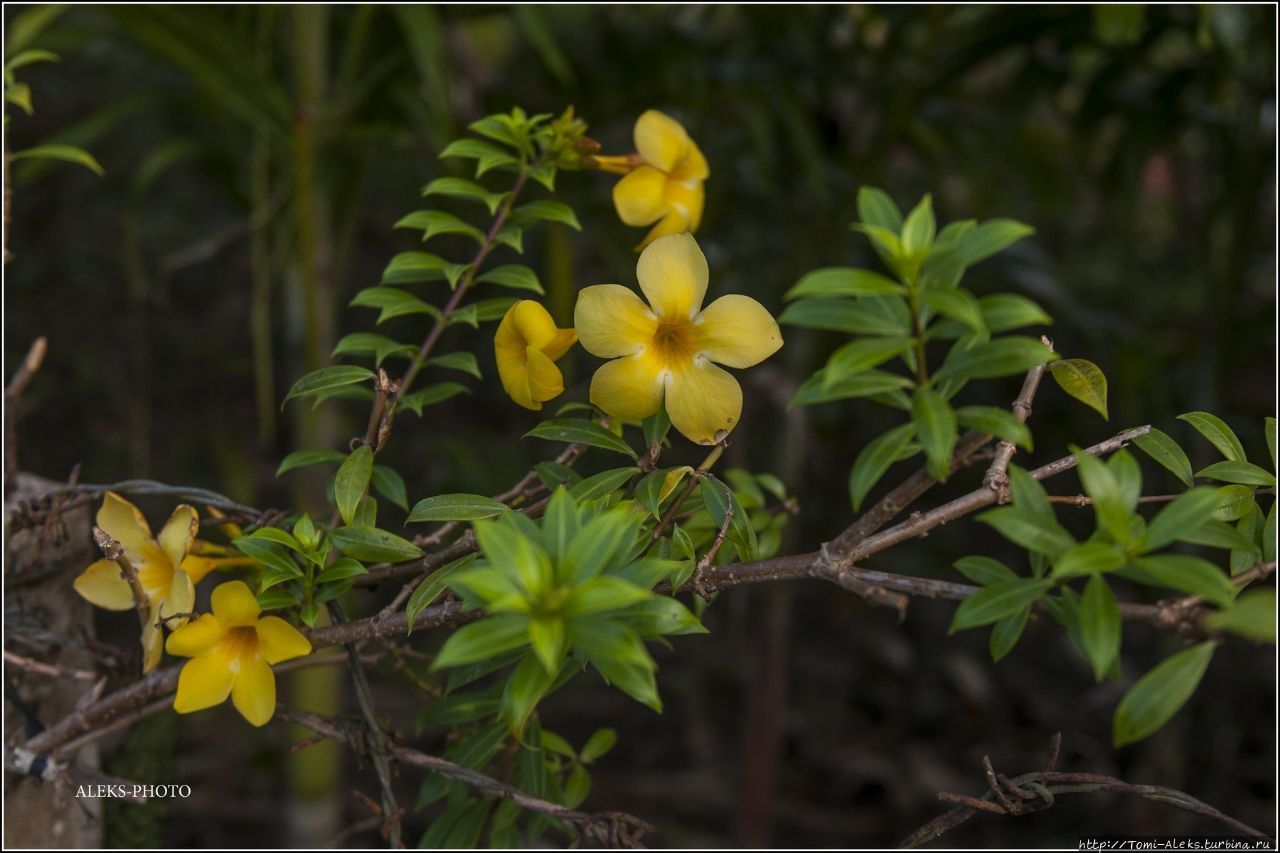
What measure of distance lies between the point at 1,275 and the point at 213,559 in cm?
27

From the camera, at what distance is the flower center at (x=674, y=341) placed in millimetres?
416

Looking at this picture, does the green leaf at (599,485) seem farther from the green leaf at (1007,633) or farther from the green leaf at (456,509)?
the green leaf at (1007,633)

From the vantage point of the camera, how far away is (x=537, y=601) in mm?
342

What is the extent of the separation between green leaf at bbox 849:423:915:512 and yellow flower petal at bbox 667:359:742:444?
0.21 feet

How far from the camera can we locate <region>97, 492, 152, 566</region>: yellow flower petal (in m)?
0.51

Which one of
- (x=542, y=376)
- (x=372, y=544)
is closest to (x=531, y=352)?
(x=542, y=376)

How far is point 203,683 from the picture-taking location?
1.47 ft

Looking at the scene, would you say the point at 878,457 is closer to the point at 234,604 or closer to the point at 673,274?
the point at 673,274

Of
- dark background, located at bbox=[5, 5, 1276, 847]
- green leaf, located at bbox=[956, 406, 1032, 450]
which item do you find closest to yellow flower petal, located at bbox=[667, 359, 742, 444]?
green leaf, located at bbox=[956, 406, 1032, 450]

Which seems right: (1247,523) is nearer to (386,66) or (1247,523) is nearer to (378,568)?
(378,568)

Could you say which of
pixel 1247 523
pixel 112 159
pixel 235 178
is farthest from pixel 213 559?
pixel 112 159

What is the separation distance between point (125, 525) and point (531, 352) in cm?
24

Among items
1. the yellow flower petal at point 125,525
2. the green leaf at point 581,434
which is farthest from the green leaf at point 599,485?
the yellow flower petal at point 125,525

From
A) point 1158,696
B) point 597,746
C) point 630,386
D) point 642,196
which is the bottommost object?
point 597,746
